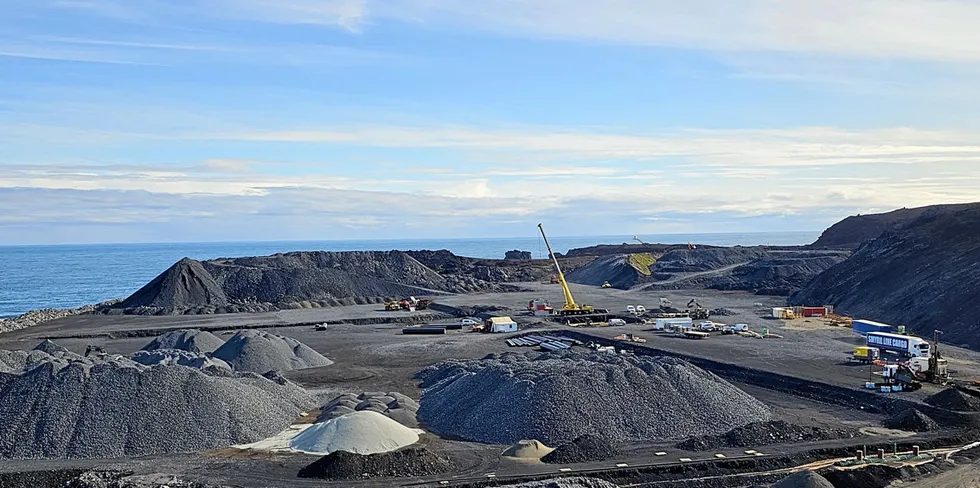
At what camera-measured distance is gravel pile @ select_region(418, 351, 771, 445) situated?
25.9m

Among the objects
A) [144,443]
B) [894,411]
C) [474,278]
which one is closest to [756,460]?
[894,411]

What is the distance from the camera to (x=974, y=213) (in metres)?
62.4

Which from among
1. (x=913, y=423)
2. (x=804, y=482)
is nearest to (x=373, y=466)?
(x=804, y=482)

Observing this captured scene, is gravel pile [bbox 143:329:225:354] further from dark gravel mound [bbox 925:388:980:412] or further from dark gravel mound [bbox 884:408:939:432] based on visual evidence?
dark gravel mound [bbox 925:388:980:412]

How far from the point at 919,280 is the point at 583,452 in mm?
40775

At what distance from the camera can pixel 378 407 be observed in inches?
1137

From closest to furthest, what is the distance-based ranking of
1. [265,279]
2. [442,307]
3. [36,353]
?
[36,353], [442,307], [265,279]

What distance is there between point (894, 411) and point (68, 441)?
26.3 metres

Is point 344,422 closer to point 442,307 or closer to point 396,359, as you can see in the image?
point 396,359

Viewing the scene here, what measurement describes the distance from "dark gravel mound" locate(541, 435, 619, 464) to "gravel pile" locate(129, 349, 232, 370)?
628 inches

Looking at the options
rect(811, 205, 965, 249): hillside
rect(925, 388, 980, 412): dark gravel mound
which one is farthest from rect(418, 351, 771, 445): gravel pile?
rect(811, 205, 965, 249): hillside

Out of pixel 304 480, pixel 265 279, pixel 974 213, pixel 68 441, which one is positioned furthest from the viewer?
pixel 265 279

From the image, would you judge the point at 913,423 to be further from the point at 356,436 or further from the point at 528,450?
the point at 356,436

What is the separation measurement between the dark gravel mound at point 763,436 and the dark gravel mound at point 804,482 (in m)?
4.93
